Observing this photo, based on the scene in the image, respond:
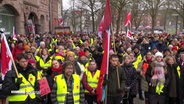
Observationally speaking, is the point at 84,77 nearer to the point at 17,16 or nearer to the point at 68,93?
the point at 68,93

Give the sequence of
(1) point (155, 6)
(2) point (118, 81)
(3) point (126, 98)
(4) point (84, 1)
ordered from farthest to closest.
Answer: (1) point (155, 6) → (4) point (84, 1) → (3) point (126, 98) → (2) point (118, 81)

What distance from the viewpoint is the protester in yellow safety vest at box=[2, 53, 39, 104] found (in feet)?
14.5

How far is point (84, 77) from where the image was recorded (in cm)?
608

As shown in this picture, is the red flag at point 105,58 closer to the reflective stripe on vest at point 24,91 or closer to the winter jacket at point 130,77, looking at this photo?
the winter jacket at point 130,77

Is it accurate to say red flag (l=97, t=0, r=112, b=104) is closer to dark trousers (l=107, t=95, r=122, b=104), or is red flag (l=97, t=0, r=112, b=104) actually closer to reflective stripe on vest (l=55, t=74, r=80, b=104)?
dark trousers (l=107, t=95, r=122, b=104)

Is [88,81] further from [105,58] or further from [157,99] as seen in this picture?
[157,99]

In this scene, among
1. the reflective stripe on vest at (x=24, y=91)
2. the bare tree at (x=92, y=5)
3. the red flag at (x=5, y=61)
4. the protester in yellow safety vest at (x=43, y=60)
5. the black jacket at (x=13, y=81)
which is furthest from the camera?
the bare tree at (x=92, y=5)

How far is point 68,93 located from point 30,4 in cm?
2493

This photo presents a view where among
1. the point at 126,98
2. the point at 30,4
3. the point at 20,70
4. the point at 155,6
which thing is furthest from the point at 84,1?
the point at 20,70

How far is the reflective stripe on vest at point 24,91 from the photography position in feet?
15.0

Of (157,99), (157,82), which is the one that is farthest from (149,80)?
(157,99)

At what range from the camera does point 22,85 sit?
15.0 feet

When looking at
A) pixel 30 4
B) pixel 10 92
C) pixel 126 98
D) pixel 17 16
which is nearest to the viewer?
pixel 10 92

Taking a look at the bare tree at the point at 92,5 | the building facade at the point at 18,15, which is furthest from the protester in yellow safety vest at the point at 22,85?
the bare tree at the point at 92,5
